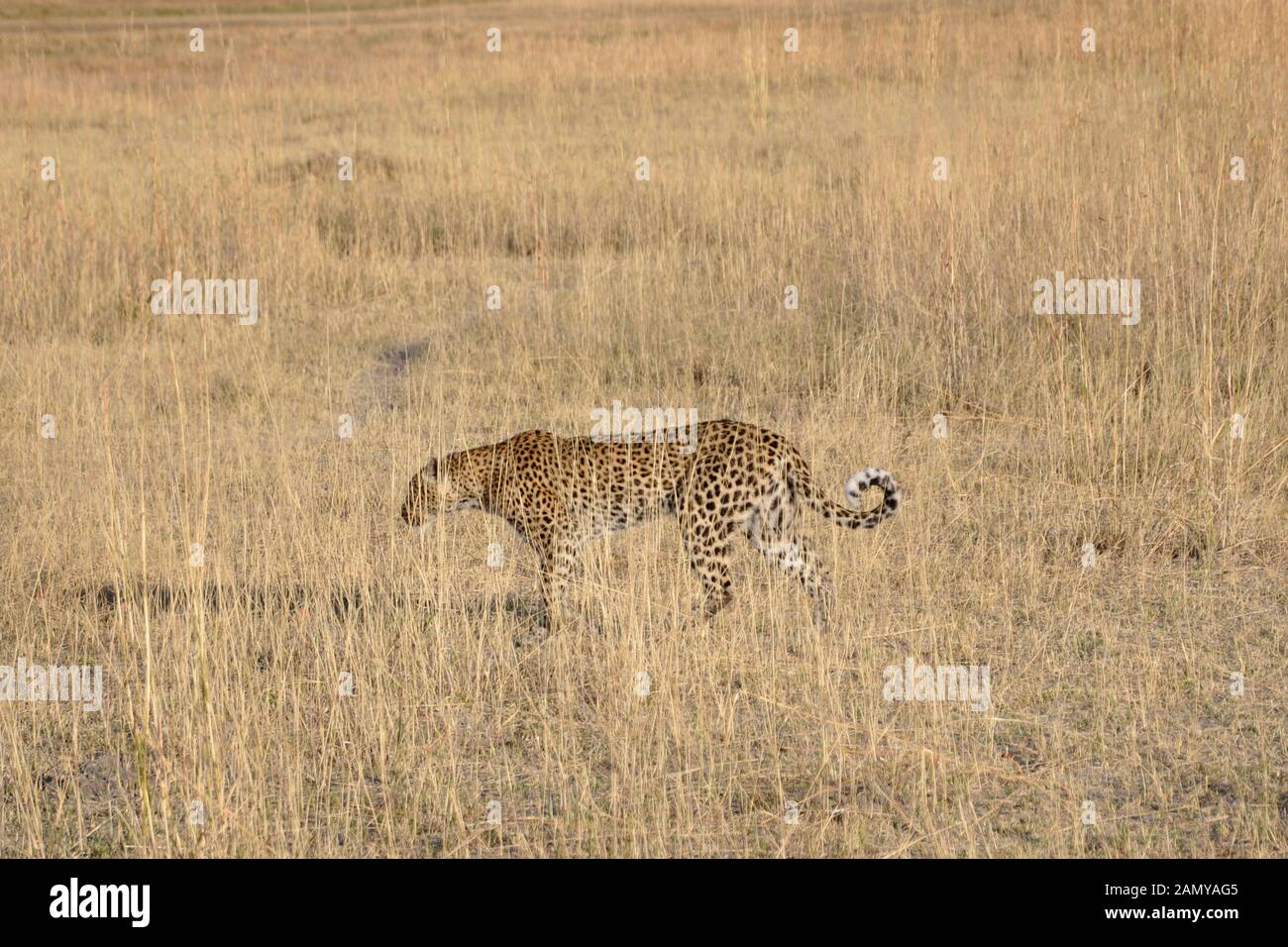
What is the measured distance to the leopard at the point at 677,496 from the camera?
16.9 feet

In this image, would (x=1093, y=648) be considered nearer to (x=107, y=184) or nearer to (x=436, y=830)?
(x=436, y=830)

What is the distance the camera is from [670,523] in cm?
609

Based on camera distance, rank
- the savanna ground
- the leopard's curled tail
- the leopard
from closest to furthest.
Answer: the savanna ground < the leopard's curled tail < the leopard

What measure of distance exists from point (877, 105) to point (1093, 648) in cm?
1054

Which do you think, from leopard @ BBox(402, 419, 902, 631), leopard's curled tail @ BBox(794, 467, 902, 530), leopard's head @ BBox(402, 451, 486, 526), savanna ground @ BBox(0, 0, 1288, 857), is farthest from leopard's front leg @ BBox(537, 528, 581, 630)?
leopard's curled tail @ BBox(794, 467, 902, 530)

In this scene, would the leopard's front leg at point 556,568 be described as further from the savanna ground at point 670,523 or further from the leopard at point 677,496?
the savanna ground at point 670,523

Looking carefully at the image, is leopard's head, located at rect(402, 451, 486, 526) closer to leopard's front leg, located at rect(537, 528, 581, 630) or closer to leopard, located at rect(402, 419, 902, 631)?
leopard, located at rect(402, 419, 902, 631)

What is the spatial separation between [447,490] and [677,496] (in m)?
0.86

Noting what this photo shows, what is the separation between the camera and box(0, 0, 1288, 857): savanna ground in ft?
12.8

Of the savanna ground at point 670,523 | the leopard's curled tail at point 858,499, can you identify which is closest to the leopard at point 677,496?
the leopard's curled tail at point 858,499

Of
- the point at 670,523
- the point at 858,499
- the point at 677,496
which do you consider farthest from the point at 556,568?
the point at 858,499

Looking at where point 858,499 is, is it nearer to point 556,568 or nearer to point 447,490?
point 556,568

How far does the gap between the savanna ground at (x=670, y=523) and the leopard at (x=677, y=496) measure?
0.15 meters
